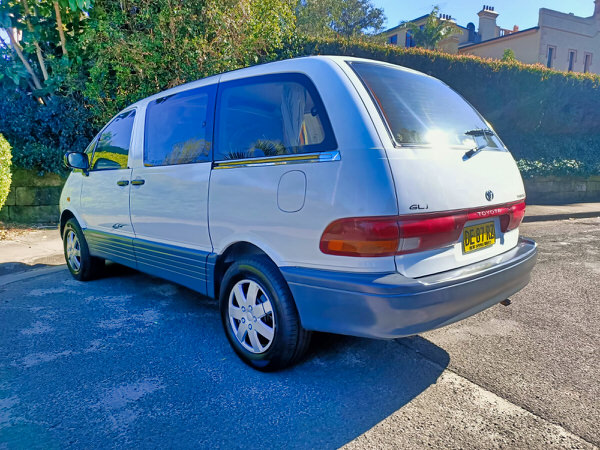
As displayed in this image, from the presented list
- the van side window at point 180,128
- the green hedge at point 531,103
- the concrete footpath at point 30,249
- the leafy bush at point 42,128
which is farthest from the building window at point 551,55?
the van side window at point 180,128

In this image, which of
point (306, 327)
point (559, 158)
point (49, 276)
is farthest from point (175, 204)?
point (559, 158)

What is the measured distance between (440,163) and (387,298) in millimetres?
835

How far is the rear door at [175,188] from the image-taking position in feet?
10.3

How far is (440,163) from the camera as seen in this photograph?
2414 mm

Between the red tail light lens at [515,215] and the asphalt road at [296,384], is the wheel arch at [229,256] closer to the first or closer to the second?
the asphalt road at [296,384]

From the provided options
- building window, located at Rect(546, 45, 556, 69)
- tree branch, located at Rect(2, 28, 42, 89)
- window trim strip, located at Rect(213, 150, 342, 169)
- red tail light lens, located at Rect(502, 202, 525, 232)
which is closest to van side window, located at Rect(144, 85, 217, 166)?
window trim strip, located at Rect(213, 150, 342, 169)

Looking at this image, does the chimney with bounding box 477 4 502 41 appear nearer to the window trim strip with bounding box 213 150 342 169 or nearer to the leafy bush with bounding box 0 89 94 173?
the leafy bush with bounding box 0 89 94 173

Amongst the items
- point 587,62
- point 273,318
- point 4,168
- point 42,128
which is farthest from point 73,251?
point 587,62

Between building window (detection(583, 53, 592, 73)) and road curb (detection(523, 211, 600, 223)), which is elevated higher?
building window (detection(583, 53, 592, 73))

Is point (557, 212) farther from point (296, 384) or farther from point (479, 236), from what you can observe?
point (296, 384)

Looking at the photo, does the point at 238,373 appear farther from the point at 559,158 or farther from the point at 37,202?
the point at 559,158

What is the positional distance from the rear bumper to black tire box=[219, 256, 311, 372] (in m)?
0.10

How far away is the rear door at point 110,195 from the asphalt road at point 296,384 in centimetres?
63

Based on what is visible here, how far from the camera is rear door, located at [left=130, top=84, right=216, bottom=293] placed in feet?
10.3
